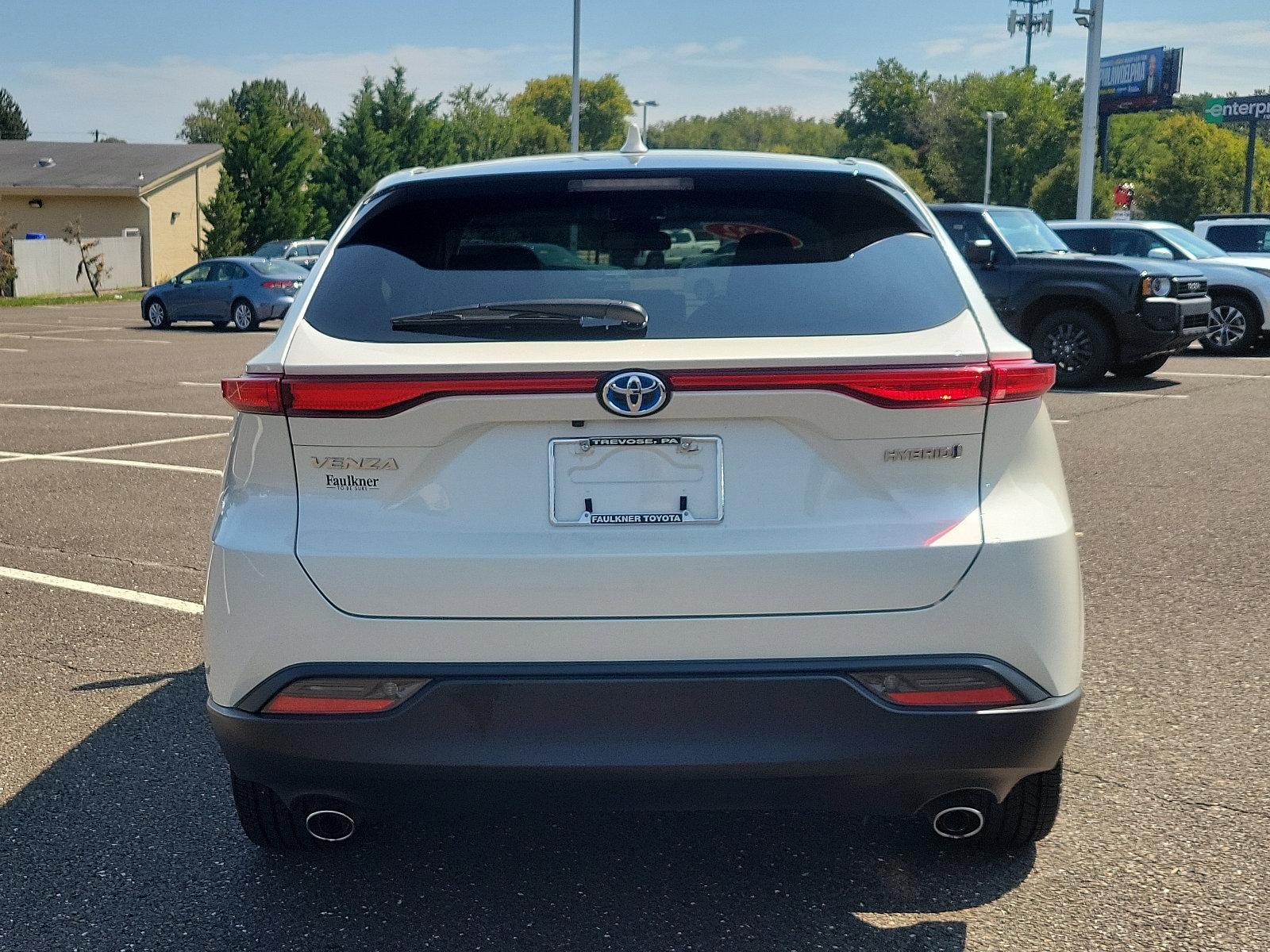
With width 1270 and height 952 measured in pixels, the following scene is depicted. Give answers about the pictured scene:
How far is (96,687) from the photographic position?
191 inches

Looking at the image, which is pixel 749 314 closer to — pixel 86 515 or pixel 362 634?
pixel 362 634

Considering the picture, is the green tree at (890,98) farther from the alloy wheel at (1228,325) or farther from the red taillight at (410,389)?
the red taillight at (410,389)

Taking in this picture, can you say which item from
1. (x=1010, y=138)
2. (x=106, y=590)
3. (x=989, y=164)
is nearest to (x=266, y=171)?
(x=106, y=590)

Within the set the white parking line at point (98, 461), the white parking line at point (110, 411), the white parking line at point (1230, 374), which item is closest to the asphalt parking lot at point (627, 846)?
the white parking line at point (98, 461)

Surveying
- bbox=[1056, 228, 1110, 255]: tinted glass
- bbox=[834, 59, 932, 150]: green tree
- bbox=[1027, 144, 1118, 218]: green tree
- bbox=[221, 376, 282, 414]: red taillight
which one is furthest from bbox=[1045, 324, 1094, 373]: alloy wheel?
bbox=[834, 59, 932, 150]: green tree

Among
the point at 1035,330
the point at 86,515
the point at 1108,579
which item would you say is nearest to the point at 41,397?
the point at 86,515

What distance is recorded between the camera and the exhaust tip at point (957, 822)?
10.1ft

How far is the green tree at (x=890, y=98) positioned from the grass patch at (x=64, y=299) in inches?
3830

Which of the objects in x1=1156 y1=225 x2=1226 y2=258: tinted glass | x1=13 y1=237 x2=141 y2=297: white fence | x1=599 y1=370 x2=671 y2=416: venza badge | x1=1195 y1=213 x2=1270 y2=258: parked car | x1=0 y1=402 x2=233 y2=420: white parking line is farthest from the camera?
x1=13 y1=237 x2=141 y2=297: white fence

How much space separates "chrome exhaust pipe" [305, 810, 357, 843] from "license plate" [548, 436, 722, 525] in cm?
92

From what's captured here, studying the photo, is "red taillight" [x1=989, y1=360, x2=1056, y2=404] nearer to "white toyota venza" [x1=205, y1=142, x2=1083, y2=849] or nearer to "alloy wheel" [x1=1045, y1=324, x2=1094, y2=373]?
"white toyota venza" [x1=205, y1=142, x2=1083, y2=849]

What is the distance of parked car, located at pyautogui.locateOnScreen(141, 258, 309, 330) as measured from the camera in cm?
2709

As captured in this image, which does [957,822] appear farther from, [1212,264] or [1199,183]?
[1199,183]

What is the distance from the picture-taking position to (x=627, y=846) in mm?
3521
